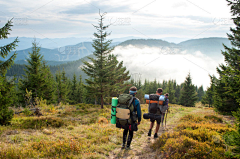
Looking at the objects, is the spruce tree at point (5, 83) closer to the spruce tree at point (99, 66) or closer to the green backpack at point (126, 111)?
the green backpack at point (126, 111)

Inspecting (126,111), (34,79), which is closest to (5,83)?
(126,111)

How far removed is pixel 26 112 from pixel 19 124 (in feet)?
9.39

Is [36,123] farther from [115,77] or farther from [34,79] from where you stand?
[34,79]

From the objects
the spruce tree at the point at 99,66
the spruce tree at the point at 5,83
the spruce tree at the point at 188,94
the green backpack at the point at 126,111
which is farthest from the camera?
the spruce tree at the point at 188,94

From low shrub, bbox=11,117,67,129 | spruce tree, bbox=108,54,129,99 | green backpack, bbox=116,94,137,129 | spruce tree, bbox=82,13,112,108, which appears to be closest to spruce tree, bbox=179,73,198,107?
spruce tree, bbox=108,54,129,99

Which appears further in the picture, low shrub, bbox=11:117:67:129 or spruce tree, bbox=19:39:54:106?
spruce tree, bbox=19:39:54:106

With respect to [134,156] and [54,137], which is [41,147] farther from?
[134,156]

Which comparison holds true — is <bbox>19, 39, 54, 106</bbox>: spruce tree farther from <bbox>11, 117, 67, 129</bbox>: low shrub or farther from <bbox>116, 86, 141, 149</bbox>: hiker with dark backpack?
<bbox>116, 86, 141, 149</bbox>: hiker with dark backpack

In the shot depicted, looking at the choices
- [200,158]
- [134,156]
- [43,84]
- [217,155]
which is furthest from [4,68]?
[43,84]

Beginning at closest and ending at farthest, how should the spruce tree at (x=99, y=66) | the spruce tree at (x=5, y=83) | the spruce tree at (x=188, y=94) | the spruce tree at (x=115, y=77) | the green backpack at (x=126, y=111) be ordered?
the green backpack at (x=126, y=111) → the spruce tree at (x=5, y=83) → the spruce tree at (x=99, y=66) → the spruce tree at (x=115, y=77) → the spruce tree at (x=188, y=94)

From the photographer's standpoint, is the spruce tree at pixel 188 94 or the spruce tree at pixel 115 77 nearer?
the spruce tree at pixel 115 77

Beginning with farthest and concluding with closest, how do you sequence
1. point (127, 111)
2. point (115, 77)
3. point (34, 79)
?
point (115, 77)
point (34, 79)
point (127, 111)

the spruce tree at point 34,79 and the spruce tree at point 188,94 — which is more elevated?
the spruce tree at point 34,79

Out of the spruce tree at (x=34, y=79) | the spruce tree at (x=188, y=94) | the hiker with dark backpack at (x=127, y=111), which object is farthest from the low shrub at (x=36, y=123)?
the spruce tree at (x=188, y=94)
